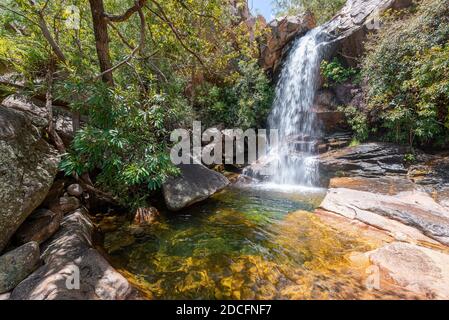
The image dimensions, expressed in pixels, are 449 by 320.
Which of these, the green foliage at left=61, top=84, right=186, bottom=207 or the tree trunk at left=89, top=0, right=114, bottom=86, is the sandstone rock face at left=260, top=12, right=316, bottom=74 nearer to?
the tree trunk at left=89, top=0, right=114, bottom=86

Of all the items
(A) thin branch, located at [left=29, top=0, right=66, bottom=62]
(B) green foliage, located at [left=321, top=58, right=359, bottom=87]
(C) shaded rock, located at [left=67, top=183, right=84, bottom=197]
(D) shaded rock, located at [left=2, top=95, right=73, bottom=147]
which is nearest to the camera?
(A) thin branch, located at [left=29, top=0, right=66, bottom=62]

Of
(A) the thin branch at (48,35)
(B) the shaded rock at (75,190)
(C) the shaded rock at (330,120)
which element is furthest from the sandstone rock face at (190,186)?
(C) the shaded rock at (330,120)

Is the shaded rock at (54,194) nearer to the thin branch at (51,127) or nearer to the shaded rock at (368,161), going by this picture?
the thin branch at (51,127)

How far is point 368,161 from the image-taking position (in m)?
7.39

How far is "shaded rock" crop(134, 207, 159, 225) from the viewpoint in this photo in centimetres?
485

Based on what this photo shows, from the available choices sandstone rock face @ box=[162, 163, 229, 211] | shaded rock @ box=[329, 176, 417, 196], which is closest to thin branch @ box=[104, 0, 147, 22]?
sandstone rock face @ box=[162, 163, 229, 211]

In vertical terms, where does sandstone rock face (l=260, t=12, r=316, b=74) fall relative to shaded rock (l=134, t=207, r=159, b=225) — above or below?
above

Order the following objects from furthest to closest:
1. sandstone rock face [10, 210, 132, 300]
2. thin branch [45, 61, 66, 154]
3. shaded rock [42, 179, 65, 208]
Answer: thin branch [45, 61, 66, 154], shaded rock [42, 179, 65, 208], sandstone rock face [10, 210, 132, 300]

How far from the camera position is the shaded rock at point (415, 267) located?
2658mm

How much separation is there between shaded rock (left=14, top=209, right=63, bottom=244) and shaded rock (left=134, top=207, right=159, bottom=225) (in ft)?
4.95

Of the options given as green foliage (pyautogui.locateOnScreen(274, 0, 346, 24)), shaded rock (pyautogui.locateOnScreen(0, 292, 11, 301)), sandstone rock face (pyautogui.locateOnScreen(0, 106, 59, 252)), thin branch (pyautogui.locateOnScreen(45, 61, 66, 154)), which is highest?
green foliage (pyautogui.locateOnScreen(274, 0, 346, 24))

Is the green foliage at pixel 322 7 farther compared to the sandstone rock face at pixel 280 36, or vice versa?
the green foliage at pixel 322 7

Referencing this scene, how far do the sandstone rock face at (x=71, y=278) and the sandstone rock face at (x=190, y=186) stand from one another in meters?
2.24
